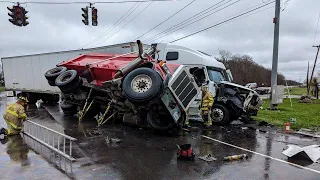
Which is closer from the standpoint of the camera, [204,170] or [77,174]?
[77,174]

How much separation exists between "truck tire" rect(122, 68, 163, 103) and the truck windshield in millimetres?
3513

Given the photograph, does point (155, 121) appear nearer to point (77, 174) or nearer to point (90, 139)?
point (90, 139)

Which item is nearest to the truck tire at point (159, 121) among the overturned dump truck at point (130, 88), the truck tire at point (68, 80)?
the overturned dump truck at point (130, 88)

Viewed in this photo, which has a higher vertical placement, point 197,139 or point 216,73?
point 216,73

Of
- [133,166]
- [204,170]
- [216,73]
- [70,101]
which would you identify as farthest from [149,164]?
[70,101]

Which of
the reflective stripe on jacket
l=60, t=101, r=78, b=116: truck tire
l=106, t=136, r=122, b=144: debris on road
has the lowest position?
l=106, t=136, r=122, b=144: debris on road

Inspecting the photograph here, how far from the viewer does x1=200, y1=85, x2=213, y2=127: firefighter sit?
9.93 meters

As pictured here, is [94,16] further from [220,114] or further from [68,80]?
[220,114]

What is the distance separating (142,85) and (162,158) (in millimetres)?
2663

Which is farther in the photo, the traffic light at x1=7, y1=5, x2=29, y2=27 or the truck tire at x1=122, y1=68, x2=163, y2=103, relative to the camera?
the traffic light at x1=7, y1=5, x2=29, y2=27

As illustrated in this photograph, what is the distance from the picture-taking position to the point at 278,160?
20.4 feet

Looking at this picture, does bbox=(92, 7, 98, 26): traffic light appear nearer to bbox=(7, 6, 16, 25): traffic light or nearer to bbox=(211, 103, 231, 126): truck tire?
bbox=(7, 6, 16, 25): traffic light

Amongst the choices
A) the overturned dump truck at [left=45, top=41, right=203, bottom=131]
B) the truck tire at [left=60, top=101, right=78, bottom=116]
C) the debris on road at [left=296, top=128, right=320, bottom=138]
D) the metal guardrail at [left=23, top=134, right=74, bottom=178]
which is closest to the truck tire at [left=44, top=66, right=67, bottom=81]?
the overturned dump truck at [left=45, top=41, right=203, bottom=131]

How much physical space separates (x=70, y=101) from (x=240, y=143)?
7.48 metres
